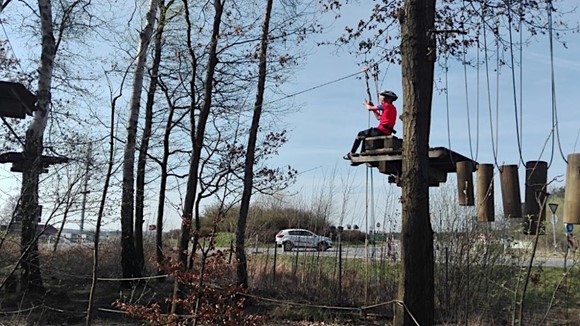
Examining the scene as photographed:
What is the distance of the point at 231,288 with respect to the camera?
536 centimetres

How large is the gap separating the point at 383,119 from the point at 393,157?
33.0 inches

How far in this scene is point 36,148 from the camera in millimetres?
10703

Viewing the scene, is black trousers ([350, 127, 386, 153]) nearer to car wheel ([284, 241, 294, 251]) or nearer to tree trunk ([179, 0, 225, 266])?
tree trunk ([179, 0, 225, 266])

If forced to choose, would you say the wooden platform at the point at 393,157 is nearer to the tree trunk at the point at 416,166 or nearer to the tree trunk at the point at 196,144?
the tree trunk at the point at 416,166

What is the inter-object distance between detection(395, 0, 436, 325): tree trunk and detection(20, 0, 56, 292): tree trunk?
16.6ft

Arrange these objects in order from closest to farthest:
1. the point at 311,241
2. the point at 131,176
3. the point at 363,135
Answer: the point at 363,135 → the point at 131,176 → the point at 311,241

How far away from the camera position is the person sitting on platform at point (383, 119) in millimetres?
7387

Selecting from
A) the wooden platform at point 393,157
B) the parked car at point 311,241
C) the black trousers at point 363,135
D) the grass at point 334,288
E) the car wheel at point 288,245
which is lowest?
the grass at point 334,288

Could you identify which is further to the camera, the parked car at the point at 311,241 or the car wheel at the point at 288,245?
the car wheel at the point at 288,245

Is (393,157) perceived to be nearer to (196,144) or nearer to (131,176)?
(196,144)

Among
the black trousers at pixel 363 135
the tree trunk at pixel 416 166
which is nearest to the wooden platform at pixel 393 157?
the black trousers at pixel 363 135

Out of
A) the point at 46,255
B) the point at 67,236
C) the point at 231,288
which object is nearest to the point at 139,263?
the point at 46,255

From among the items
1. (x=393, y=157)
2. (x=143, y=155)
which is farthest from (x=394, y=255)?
(x=143, y=155)

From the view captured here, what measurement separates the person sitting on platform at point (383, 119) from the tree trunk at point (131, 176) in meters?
6.47
